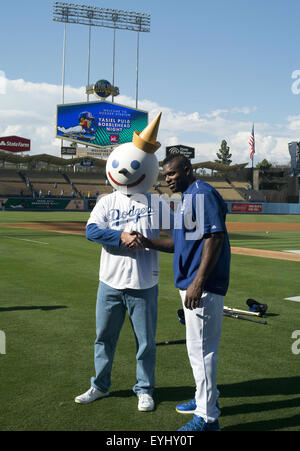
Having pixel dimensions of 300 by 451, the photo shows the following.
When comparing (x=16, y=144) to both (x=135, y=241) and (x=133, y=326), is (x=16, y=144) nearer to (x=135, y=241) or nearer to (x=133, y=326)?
(x=133, y=326)

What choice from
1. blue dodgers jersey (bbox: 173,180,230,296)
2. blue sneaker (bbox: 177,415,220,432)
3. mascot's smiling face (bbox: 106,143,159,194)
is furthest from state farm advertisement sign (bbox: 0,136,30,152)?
blue sneaker (bbox: 177,415,220,432)

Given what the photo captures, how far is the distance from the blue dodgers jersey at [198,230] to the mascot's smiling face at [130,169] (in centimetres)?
75

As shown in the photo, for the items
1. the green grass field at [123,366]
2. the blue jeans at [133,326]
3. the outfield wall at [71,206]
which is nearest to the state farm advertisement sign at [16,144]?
the outfield wall at [71,206]

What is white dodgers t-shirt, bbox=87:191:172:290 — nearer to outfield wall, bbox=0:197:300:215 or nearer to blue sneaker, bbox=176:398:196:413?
blue sneaker, bbox=176:398:196:413

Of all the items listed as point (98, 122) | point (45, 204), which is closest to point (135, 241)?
point (45, 204)

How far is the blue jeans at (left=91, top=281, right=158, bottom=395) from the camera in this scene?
4.10 m

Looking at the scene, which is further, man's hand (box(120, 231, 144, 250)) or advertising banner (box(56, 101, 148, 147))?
advertising banner (box(56, 101, 148, 147))

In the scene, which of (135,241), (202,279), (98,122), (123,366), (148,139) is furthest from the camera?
(98,122)

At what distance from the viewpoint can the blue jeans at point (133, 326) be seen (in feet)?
13.5

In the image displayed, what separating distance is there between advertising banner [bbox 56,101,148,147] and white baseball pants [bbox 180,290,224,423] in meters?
53.1

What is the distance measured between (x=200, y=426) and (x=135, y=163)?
224cm

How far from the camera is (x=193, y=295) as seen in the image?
344cm

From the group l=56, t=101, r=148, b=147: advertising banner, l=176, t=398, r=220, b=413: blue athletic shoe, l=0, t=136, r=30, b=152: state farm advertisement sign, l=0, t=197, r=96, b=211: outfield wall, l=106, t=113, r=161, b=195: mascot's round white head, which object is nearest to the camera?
l=176, t=398, r=220, b=413: blue athletic shoe

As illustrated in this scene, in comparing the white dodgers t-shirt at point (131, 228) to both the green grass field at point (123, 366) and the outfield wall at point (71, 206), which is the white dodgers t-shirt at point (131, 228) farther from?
the outfield wall at point (71, 206)
